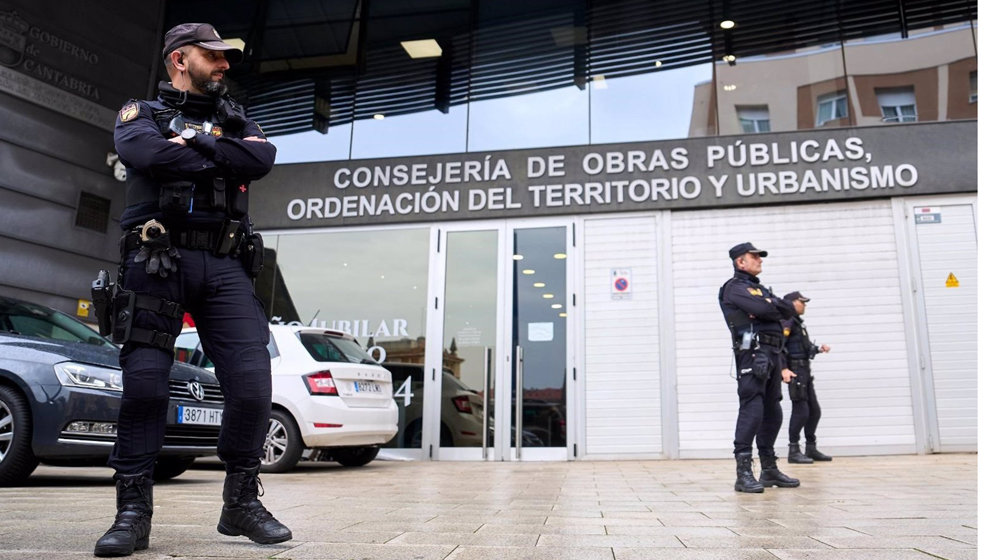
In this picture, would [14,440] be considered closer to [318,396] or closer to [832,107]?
[318,396]

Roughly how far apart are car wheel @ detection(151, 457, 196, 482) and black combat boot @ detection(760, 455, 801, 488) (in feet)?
13.8

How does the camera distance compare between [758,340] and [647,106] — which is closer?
[758,340]

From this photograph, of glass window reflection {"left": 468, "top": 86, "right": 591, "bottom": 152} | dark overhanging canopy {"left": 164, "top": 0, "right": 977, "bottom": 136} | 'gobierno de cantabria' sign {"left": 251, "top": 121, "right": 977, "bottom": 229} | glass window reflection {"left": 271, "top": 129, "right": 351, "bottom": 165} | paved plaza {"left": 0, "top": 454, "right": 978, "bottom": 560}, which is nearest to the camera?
paved plaza {"left": 0, "top": 454, "right": 978, "bottom": 560}

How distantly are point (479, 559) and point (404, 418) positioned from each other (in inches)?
289

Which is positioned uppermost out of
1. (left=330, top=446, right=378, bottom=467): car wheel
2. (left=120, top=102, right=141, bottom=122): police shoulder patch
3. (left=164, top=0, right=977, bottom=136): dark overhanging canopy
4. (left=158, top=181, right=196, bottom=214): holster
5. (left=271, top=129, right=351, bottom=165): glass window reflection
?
(left=164, top=0, right=977, bottom=136): dark overhanging canopy

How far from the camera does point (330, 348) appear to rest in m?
7.27

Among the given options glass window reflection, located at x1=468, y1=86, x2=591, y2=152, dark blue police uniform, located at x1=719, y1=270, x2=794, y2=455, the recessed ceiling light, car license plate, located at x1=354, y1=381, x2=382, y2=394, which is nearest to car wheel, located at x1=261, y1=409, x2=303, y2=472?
car license plate, located at x1=354, y1=381, x2=382, y2=394

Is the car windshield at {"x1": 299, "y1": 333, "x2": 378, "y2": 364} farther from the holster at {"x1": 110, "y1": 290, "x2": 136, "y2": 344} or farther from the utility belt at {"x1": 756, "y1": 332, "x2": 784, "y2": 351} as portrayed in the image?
the holster at {"x1": 110, "y1": 290, "x2": 136, "y2": 344}

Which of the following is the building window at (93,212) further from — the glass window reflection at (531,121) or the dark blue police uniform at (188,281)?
the dark blue police uniform at (188,281)

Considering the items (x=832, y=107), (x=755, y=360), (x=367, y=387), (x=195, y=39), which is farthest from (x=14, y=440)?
(x=832, y=107)

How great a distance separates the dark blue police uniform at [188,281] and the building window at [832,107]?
8740 mm

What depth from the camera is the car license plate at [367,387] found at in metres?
7.19

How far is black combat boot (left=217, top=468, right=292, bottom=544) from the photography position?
96.0 inches

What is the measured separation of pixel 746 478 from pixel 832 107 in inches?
258
